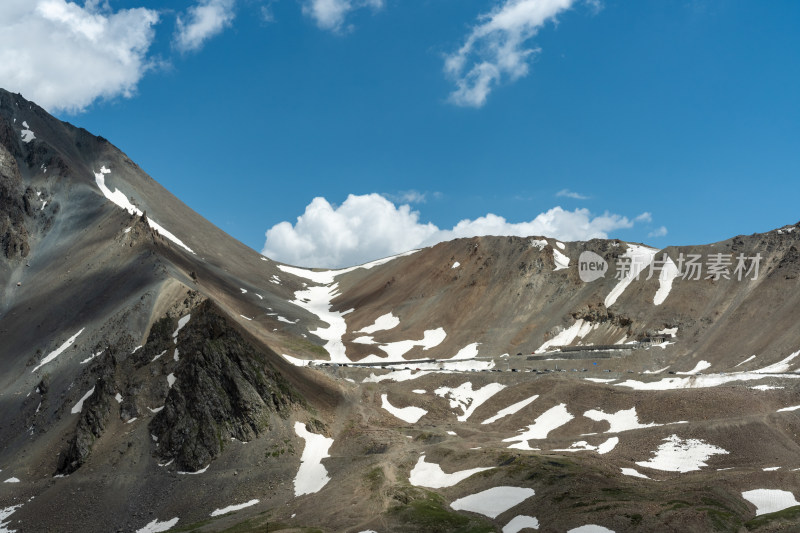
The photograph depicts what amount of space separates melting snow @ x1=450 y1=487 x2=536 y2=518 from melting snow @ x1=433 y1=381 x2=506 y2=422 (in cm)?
3573

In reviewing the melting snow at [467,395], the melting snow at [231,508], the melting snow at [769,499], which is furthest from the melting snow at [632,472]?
the melting snow at [231,508]

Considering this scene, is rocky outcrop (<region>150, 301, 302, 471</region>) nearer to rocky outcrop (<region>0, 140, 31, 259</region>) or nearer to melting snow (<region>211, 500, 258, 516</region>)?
melting snow (<region>211, 500, 258, 516</region>)

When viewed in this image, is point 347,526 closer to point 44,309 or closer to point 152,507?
point 152,507

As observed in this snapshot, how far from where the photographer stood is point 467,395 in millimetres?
104375

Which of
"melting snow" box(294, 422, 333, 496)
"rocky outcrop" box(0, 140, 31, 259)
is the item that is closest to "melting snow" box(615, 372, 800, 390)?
"melting snow" box(294, 422, 333, 496)

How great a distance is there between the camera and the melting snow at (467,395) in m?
101

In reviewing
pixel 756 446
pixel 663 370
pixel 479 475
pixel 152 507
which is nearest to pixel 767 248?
pixel 663 370

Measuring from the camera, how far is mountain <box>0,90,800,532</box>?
62.9 metres

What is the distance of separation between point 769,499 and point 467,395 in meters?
54.2

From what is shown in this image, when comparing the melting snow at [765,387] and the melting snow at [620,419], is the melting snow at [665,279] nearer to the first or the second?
the melting snow at [765,387]

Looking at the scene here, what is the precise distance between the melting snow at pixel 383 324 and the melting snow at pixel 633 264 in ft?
162

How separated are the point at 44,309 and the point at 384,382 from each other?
6233 centimetres

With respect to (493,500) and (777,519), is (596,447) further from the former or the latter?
(777,519)

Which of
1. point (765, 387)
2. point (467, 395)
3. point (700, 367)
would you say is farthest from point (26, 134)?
point (765, 387)
